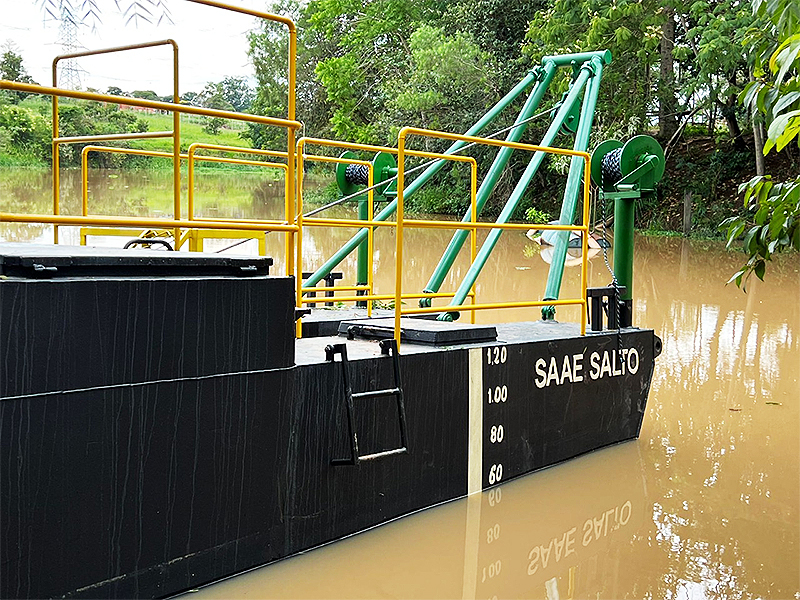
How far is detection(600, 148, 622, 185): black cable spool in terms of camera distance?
7.02m

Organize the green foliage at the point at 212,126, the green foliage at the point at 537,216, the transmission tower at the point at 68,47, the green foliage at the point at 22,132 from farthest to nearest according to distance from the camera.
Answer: the green foliage at the point at 537,216, the green foliage at the point at 22,132, the green foliage at the point at 212,126, the transmission tower at the point at 68,47

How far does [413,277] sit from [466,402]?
1108 centimetres

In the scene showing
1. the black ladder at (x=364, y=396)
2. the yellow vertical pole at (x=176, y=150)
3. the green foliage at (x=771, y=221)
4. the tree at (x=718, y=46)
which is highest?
the tree at (x=718, y=46)

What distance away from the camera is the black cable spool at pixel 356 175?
8219mm

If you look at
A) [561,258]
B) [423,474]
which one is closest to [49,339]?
[423,474]

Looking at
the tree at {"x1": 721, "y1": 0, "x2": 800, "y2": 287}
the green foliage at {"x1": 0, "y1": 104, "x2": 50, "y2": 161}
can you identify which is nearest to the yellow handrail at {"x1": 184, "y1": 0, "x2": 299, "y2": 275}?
the tree at {"x1": 721, "y1": 0, "x2": 800, "y2": 287}

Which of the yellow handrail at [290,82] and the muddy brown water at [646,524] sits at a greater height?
the yellow handrail at [290,82]

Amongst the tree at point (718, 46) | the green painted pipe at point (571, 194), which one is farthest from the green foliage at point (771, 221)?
the tree at point (718, 46)

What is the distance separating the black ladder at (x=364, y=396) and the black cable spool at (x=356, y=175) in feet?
11.7

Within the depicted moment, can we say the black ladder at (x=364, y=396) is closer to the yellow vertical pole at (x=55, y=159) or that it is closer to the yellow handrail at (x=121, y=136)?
the yellow handrail at (x=121, y=136)

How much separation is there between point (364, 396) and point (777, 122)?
2651 mm

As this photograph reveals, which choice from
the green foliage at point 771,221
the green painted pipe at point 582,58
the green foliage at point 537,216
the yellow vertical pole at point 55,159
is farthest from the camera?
the green foliage at point 537,216

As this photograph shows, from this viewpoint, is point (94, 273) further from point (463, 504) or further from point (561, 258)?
point (561, 258)

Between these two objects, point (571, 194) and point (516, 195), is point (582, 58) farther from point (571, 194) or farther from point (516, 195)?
point (516, 195)
